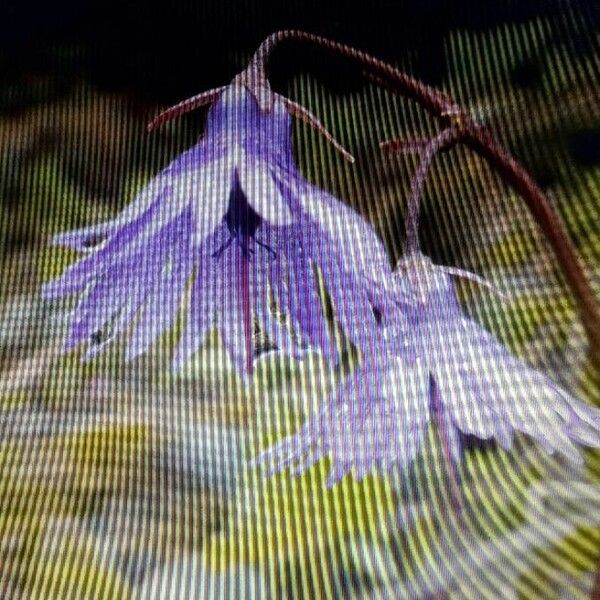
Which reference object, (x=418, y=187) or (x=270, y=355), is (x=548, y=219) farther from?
(x=270, y=355)

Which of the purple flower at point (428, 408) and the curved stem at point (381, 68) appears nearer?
the purple flower at point (428, 408)

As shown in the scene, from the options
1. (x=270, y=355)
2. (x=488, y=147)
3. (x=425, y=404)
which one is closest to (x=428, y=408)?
(x=425, y=404)

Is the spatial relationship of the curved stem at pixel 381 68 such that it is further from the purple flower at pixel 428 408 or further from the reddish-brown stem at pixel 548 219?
the purple flower at pixel 428 408

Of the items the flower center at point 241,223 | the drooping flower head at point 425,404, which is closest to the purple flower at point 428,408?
the drooping flower head at point 425,404

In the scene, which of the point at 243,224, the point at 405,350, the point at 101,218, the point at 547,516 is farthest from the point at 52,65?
the point at 547,516

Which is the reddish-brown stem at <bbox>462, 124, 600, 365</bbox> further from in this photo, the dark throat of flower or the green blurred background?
the dark throat of flower

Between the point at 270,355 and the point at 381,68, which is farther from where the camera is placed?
the point at 381,68
